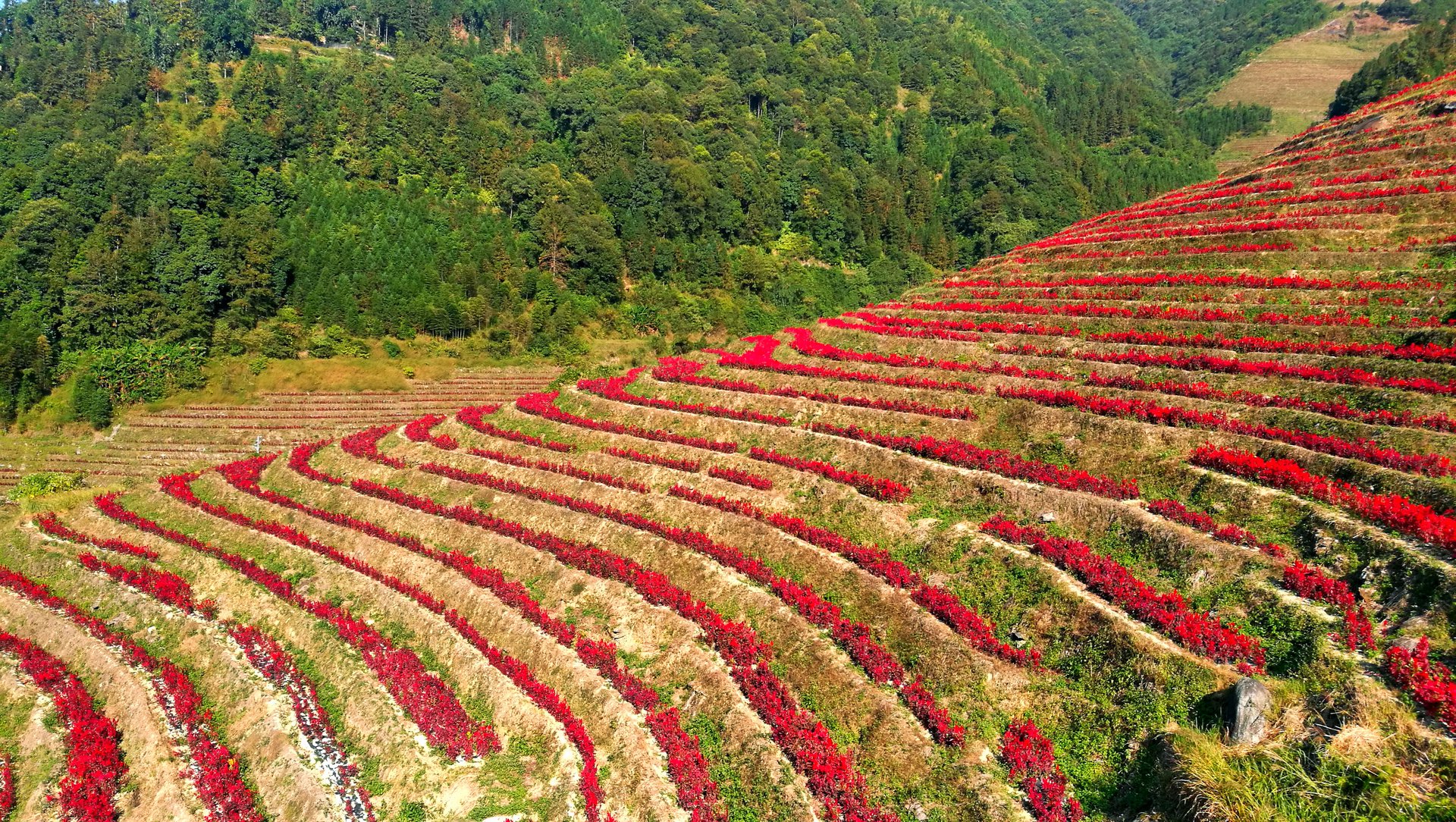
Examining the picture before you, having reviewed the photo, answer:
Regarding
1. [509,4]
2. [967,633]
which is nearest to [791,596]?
[967,633]

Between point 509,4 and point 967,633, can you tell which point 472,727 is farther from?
point 509,4

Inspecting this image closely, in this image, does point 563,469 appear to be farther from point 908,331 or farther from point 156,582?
point 908,331

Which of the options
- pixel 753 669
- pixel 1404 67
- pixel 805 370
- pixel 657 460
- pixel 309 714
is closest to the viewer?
pixel 753 669

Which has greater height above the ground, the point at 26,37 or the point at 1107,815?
the point at 26,37

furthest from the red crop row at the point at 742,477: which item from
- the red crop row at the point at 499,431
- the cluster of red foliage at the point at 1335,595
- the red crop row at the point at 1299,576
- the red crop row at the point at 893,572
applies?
the cluster of red foliage at the point at 1335,595

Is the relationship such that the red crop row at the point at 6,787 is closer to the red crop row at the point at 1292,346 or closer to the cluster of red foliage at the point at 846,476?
the cluster of red foliage at the point at 846,476

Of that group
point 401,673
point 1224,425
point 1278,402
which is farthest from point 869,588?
point 1278,402
